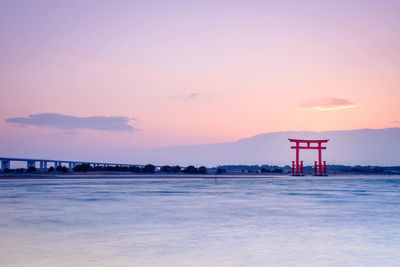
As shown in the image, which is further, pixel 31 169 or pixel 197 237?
pixel 31 169

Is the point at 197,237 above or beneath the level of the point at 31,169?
beneath

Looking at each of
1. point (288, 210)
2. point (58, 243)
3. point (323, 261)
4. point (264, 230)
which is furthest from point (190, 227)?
point (288, 210)

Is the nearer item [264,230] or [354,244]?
[354,244]

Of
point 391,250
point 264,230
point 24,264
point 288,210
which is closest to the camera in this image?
point 24,264

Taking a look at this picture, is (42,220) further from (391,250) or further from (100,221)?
(391,250)

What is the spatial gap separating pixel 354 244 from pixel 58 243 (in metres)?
6.85

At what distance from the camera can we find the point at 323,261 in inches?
344

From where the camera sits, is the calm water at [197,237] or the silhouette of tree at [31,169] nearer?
the calm water at [197,237]

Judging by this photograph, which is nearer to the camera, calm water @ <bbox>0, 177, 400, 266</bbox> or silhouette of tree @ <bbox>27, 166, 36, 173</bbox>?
calm water @ <bbox>0, 177, 400, 266</bbox>

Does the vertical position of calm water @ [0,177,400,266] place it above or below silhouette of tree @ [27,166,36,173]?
below

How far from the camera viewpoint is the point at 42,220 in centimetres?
1501

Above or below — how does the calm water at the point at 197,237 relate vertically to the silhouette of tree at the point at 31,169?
below

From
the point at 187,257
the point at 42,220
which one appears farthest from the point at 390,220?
the point at 42,220

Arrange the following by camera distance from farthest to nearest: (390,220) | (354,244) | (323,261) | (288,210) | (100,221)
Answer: (288,210)
(390,220)
(100,221)
(354,244)
(323,261)
